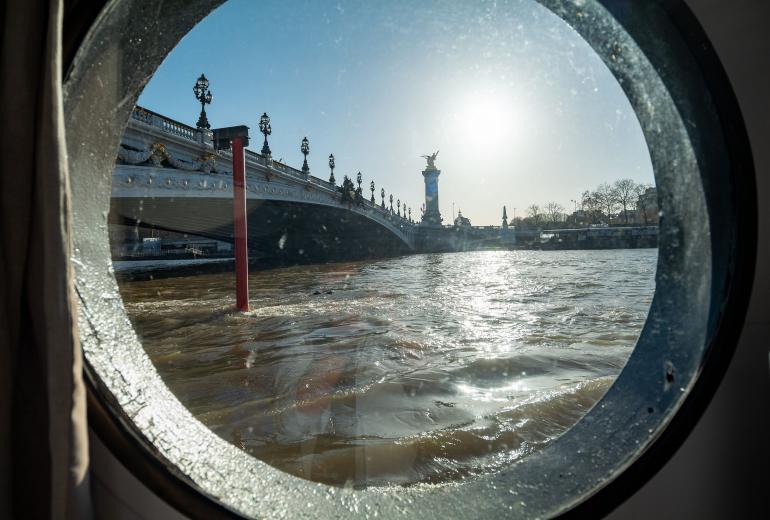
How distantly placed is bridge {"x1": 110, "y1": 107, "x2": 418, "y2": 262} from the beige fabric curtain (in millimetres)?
5432

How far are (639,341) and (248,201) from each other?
1186 cm

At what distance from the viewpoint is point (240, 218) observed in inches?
167

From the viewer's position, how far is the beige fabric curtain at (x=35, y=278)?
0.62 metres

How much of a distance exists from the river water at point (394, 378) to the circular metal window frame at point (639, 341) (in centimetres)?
16

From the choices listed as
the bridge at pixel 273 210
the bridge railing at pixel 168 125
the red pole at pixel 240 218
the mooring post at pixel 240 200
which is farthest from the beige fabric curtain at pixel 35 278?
the bridge railing at pixel 168 125

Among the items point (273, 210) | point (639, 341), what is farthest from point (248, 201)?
point (639, 341)

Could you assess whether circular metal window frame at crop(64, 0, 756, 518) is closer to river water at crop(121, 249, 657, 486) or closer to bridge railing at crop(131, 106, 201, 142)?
river water at crop(121, 249, 657, 486)

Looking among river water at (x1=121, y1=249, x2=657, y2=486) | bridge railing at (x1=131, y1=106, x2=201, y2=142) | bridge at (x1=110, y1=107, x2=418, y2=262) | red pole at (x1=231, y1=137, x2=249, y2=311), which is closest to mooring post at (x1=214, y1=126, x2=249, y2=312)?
red pole at (x1=231, y1=137, x2=249, y2=311)

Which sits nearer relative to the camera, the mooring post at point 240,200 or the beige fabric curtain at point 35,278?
the beige fabric curtain at point 35,278

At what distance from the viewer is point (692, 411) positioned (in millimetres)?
667

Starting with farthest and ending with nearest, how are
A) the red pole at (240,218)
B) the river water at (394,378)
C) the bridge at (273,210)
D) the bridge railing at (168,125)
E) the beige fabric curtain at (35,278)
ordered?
the bridge railing at (168,125)
the bridge at (273,210)
the red pole at (240,218)
the river water at (394,378)
the beige fabric curtain at (35,278)

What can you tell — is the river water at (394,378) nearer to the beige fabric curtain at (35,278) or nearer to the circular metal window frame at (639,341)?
the circular metal window frame at (639,341)

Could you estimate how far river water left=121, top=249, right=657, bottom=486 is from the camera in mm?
1133

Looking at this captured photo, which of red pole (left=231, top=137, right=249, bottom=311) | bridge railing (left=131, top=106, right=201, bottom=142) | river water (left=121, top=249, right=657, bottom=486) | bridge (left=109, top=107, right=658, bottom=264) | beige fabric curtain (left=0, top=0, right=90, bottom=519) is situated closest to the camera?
beige fabric curtain (left=0, top=0, right=90, bottom=519)
